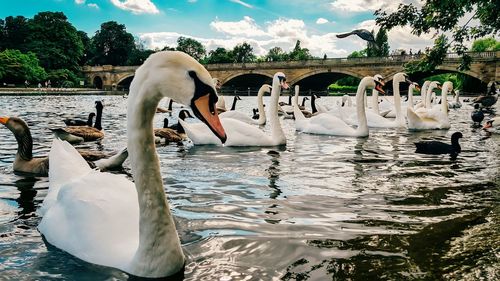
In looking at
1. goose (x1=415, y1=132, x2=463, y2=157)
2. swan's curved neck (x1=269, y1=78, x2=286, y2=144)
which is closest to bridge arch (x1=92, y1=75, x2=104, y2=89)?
swan's curved neck (x1=269, y1=78, x2=286, y2=144)

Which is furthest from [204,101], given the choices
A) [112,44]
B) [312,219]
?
[112,44]

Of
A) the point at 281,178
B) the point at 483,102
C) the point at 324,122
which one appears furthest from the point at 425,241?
the point at 483,102

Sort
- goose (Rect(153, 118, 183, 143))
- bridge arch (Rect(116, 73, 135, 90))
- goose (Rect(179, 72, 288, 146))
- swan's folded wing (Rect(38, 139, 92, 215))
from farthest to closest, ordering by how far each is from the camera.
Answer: bridge arch (Rect(116, 73, 135, 90)) < goose (Rect(153, 118, 183, 143)) < goose (Rect(179, 72, 288, 146)) < swan's folded wing (Rect(38, 139, 92, 215))

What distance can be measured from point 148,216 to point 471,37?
11.2 m

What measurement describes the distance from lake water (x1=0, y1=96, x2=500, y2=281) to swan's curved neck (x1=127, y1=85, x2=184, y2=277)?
26cm

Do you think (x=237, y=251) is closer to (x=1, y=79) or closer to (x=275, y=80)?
(x=275, y=80)

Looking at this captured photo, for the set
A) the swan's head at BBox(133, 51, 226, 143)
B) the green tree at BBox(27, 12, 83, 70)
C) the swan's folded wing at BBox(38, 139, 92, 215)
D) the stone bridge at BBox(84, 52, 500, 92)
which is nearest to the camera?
the swan's head at BBox(133, 51, 226, 143)

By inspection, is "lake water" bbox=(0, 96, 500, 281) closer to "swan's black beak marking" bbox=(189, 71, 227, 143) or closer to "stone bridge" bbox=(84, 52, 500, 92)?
"swan's black beak marking" bbox=(189, 71, 227, 143)

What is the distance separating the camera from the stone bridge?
45.8m

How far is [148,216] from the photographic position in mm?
2678

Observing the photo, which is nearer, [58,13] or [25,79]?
[25,79]

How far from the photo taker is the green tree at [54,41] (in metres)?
76.7

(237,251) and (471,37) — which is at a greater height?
(471,37)

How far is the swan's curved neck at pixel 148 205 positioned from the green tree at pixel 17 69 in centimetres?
6654
